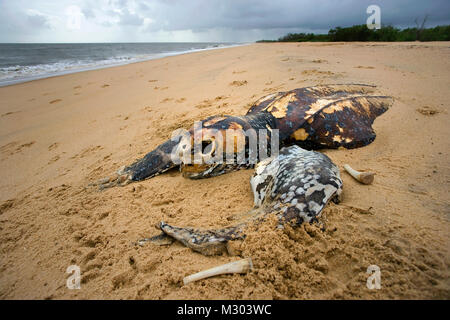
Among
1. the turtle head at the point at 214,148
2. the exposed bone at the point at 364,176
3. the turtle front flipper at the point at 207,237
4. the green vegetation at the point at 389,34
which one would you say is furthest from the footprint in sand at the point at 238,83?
the green vegetation at the point at 389,34

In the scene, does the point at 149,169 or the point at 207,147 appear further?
the point at 149,169

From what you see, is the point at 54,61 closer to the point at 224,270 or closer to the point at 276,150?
the point at 276,150

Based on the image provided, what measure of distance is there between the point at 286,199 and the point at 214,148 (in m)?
0.80

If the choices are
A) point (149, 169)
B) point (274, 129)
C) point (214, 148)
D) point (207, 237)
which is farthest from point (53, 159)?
point (274, 129)

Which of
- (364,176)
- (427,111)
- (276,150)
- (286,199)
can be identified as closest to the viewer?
(286,199)

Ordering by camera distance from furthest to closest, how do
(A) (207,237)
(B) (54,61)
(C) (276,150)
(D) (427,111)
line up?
(B) (54,61), (D) (427,111), (C) (276,150), (A) (207,237)

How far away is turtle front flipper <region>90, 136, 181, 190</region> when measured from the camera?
2.28 metres

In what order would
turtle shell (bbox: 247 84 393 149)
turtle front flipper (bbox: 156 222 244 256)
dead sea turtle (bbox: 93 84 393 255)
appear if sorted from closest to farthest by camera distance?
turtle front flipper (bbox: 156 222 244 256) → dead sea turtle (bbox: 93 84 393 255) → turtle shell (bbox: 247 84 393 149)

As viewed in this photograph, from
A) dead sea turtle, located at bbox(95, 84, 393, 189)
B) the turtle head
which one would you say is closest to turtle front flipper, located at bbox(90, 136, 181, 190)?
dead sea turtle, located at bbox(95, 84, 393, 189)

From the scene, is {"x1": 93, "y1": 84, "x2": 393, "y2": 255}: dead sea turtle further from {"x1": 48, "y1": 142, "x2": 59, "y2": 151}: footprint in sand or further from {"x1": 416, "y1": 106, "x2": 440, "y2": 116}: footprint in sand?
{"x1": 48, "y1": 142, "x2": 59, "y2": 151}: footprint in sand

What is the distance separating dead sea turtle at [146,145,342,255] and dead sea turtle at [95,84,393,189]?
19.7 inches

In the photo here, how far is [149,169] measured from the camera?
2.31m
